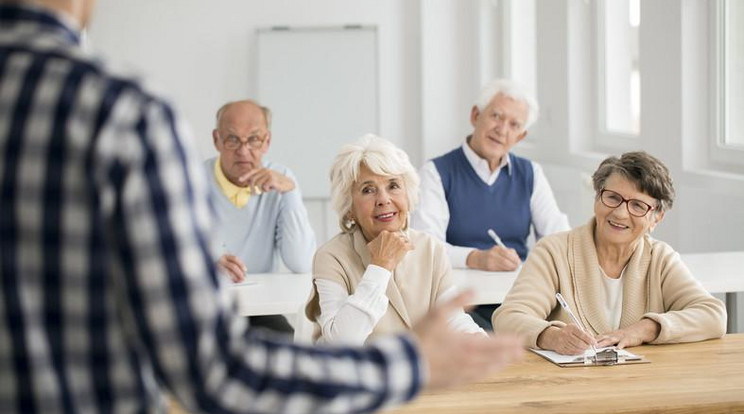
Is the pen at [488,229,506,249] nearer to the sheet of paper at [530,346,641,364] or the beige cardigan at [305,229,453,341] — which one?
the beige cardigan at [305,229,453,341]

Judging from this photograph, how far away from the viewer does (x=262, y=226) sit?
445 centimetres

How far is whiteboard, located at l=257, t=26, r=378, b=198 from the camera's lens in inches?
308

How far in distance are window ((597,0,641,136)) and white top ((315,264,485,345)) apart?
3469mm

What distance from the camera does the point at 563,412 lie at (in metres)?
2.10

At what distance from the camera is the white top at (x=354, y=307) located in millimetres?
2873

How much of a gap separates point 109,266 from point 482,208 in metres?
3.95

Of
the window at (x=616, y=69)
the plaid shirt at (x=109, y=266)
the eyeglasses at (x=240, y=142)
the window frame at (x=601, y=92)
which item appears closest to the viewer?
the plaid shirt at (x=109, y=266)

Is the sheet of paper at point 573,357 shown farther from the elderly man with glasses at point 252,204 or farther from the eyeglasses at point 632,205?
the elderly man with glasses at point 252,204

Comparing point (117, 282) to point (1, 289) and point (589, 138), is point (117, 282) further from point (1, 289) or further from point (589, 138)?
point (589, 138)

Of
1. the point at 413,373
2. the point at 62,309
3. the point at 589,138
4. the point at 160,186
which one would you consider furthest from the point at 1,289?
the point at 589,138

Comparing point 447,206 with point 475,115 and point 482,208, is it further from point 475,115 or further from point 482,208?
point 475,115

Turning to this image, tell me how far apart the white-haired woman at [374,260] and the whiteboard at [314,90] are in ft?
15.3

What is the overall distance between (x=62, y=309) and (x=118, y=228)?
98 mm

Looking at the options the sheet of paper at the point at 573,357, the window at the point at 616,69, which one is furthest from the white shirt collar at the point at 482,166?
the sheet of paper at the point at 573,357
